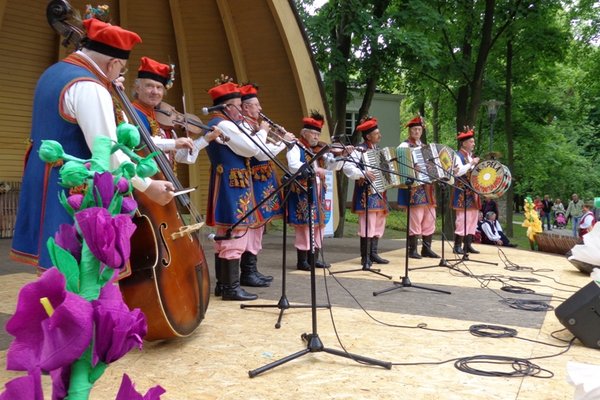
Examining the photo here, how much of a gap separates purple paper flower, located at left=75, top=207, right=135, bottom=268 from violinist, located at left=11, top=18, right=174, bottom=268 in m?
1.51

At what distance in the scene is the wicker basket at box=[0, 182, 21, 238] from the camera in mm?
9938

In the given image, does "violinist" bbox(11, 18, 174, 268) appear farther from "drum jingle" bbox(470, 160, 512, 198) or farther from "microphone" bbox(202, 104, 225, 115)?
"drum jingle" bbox(470, 160, 512, 198)

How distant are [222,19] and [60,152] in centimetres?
1015

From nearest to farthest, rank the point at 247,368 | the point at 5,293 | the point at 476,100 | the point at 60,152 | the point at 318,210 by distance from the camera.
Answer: the point at 60,152
the point at 247,368
the point at 5,293
the point at 318,210
the point at 476,100

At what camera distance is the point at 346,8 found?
10.6 metres

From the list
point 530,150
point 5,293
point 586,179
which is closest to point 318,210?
point 5,293

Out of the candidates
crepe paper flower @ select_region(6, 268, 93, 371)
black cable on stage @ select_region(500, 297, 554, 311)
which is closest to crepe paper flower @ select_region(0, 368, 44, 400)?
crepe paper flower @ select_region(6, 268, 93, 371)

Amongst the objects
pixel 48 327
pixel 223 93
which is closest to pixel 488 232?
pixel 223 93

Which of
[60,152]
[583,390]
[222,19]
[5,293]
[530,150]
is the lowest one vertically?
[5,293]

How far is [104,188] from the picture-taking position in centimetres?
88

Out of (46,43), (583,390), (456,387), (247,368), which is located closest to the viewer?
(583,390)

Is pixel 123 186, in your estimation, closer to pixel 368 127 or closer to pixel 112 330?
pixel 112 330

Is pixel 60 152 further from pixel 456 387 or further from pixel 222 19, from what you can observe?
pixel 222 19

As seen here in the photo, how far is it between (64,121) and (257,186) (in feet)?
9.03
